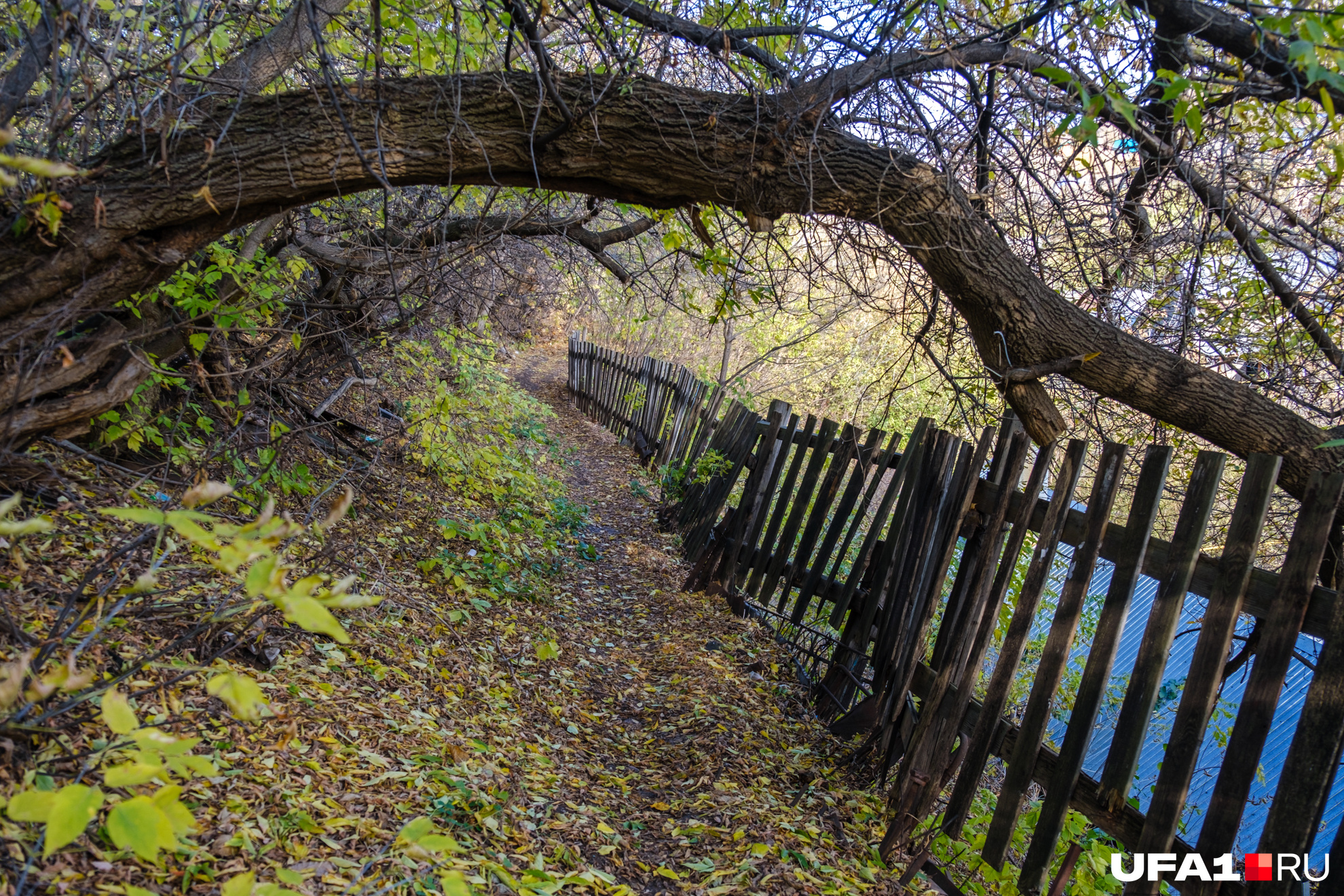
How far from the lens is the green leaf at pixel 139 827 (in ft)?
4.16

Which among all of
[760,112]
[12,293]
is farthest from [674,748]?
[12,293]

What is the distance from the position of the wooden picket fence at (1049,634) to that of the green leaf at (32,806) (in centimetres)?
292

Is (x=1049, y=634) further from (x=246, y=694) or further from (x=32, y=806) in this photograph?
(x=32, y=806)

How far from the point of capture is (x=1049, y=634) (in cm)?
381

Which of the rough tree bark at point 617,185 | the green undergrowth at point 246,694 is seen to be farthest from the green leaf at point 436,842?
the rough tree bark at point 617,185

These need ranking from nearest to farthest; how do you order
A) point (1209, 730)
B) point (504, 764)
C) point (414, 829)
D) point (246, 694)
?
point (246, 694) → point (414, 829) → point (504, 764) → point (1209, 730)

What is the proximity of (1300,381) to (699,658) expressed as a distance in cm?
342

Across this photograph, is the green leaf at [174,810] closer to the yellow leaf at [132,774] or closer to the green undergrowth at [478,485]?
the yellow leaf at [132,774]

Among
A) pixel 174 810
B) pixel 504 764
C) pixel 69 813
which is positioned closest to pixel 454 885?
pixel 174 810

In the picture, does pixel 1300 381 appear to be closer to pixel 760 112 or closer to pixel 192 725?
pixel 760 112

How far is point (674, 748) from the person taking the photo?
3865mm

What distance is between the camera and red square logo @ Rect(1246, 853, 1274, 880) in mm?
2312

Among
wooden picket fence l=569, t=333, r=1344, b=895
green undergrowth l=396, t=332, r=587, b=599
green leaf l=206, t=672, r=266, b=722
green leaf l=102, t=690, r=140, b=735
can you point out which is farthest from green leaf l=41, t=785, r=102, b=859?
green undergrowth l=396, t=332, r=587, b=599

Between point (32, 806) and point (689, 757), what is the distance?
2874 mm
